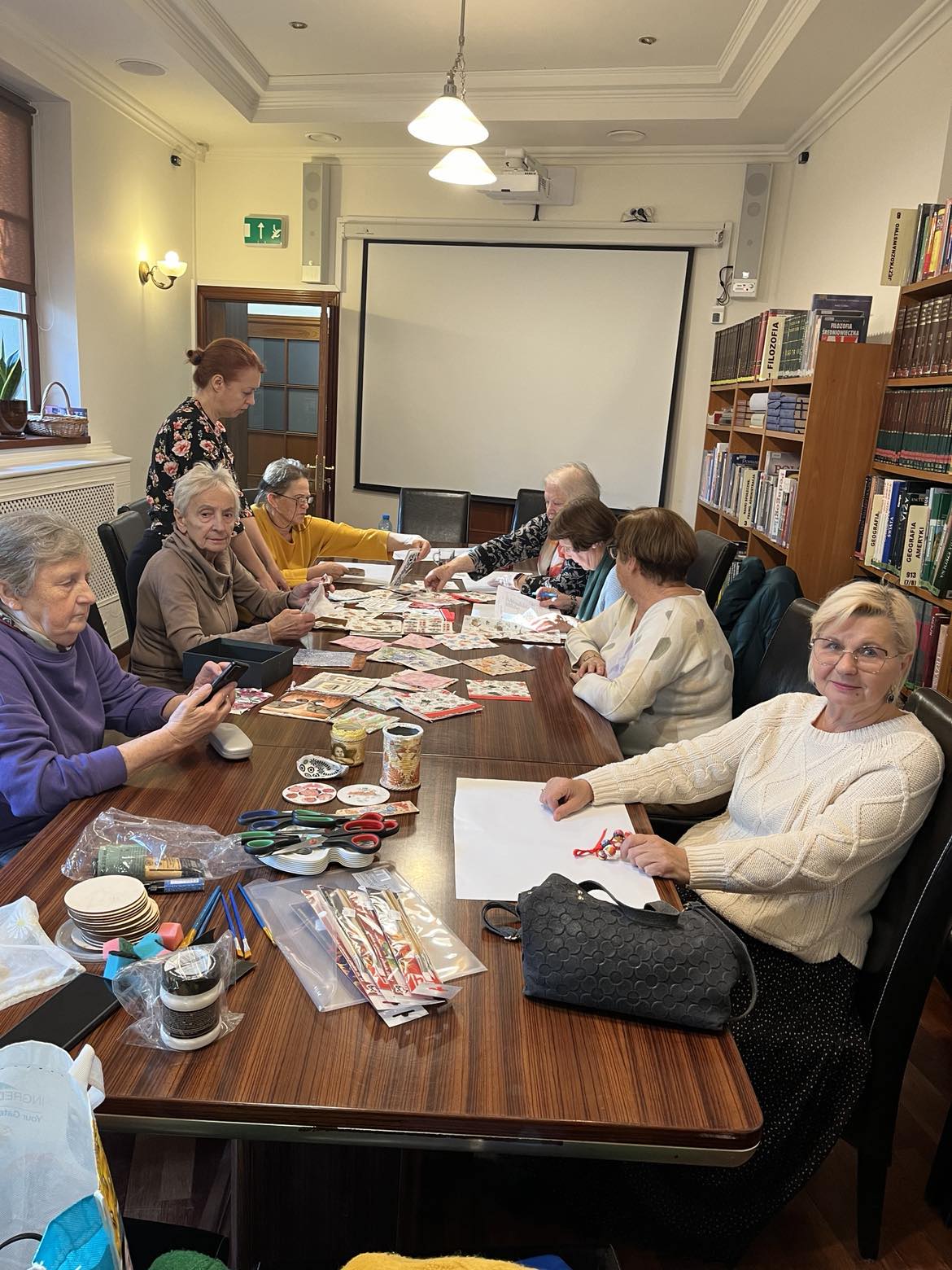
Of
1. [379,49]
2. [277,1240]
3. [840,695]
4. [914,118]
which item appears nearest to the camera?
[277,1240]

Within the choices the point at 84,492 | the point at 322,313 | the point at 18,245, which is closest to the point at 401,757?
the point at 84,492

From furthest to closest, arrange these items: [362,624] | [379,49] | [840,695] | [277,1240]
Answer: [379,49] < [362,624] < [840,695] < [277,1240]

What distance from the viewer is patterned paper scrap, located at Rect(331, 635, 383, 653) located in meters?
2.56

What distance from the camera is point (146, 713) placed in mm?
1941

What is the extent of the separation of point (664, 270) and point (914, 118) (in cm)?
218

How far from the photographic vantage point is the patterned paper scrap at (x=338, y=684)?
2.17 metres

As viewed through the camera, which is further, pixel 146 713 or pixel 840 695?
pixel 146 713

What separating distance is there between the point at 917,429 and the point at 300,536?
2.40 meters

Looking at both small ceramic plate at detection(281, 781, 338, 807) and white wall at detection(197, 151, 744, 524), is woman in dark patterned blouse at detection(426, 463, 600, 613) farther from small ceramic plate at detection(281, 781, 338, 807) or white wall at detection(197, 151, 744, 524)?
white wall at detection(197, 151, 744, 524)

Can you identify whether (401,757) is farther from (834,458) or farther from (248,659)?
(834,458)

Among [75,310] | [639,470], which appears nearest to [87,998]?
[75,310]

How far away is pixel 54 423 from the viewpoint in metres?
4.60

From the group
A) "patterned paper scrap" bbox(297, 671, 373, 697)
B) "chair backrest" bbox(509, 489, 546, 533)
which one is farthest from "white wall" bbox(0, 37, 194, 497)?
"patterned paper scrap" bbox(297, 671, 373, 697)

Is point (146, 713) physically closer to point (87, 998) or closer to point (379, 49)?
point (87, 998)
